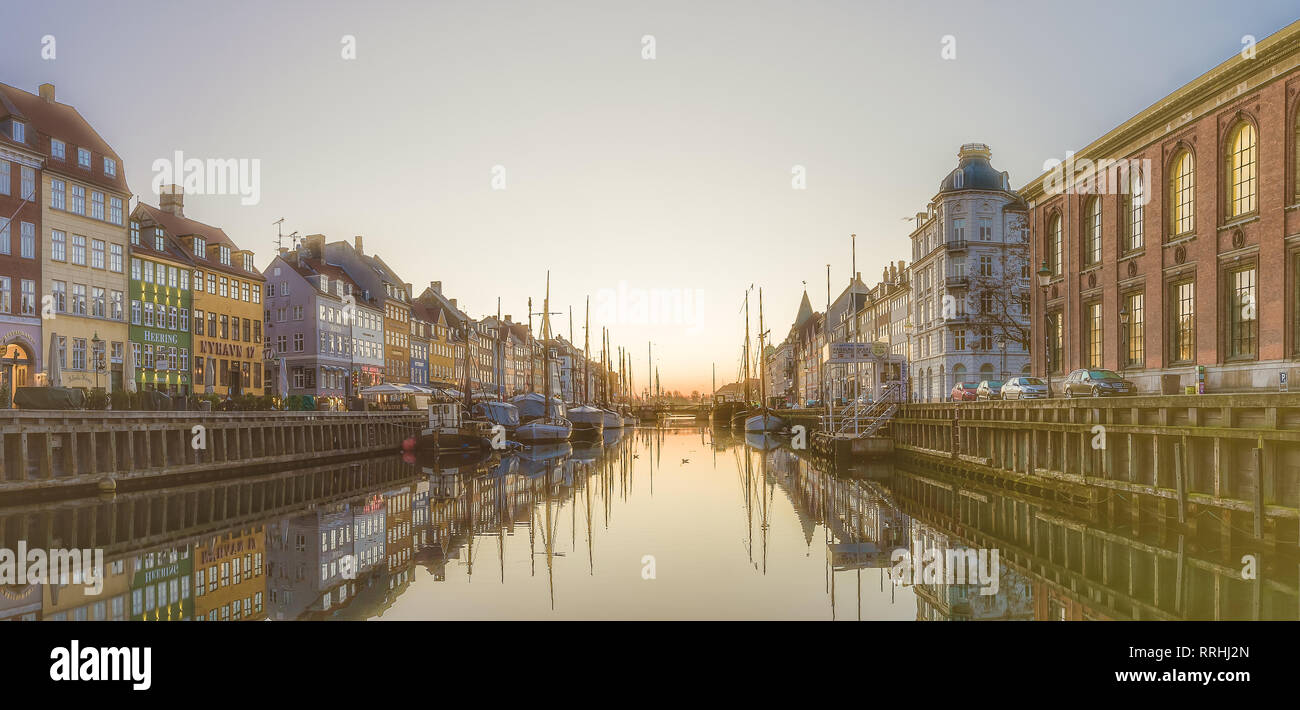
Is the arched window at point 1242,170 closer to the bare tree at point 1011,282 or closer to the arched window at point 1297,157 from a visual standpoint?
the arched window at point 1297,157

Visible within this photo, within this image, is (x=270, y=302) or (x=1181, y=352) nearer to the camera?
(x=1181, y=352)

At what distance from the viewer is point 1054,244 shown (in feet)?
141

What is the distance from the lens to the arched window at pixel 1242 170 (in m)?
27.6

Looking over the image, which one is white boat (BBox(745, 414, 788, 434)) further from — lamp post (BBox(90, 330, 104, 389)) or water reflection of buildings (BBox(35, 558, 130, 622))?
water reflection of buildings (BBox(35, 558, 130, 622))

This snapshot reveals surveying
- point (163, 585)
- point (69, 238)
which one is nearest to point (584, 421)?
point (69, 238)

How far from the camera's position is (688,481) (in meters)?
40.4

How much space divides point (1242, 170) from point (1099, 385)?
26.6 ft

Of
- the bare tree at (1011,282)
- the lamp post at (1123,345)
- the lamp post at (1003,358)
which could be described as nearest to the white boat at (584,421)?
the bare tree at (1011,282)

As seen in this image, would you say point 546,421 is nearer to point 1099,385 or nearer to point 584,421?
point 584,421

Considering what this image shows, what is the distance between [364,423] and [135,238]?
17.7 metres

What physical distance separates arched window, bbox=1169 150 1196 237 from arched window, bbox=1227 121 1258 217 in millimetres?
1847

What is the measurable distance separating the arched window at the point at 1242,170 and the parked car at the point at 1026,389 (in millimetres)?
10401
